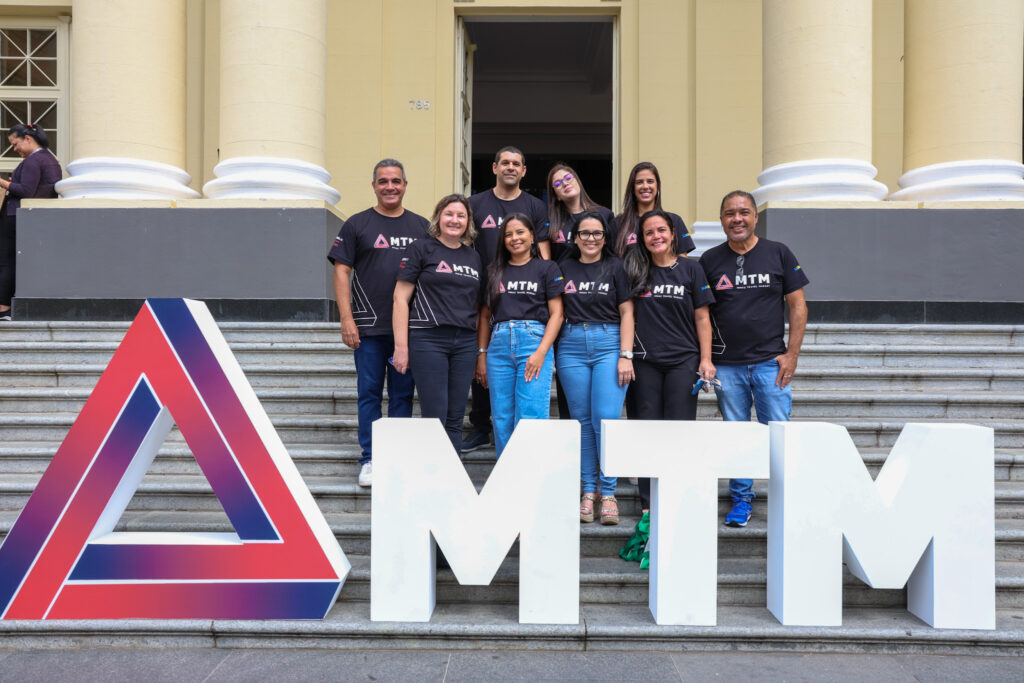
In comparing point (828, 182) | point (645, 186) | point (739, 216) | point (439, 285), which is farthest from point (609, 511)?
point (828, 182)

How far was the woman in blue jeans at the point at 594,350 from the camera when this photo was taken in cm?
406

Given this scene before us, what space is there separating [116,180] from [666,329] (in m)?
5.04

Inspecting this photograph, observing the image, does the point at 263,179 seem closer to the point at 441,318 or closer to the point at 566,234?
the point at 566,234

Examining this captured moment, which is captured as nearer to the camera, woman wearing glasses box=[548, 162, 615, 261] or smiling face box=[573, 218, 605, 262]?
smiling face box=[573, 218, 605, 262]

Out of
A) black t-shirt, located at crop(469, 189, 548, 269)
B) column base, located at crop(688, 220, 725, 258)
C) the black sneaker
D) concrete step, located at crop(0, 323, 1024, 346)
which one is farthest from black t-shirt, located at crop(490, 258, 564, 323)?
column base, located at crop(688, 220, 725, 258)

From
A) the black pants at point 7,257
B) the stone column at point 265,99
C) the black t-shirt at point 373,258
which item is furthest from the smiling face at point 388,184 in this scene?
the black pants at point 7,257

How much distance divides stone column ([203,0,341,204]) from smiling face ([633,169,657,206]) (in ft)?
11.2

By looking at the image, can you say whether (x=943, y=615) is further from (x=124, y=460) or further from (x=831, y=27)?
(x=831, y=27)

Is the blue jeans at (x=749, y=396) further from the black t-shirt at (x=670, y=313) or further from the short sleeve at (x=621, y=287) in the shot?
the short sleeve at (x=621, y=287)

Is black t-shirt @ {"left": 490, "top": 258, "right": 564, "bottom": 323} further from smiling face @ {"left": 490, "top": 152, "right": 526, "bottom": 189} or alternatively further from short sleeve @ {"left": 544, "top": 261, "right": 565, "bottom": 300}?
smiling face @ {"left": 490, "top": 152, "right": 526, "bottom": 189}

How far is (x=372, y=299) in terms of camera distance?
447 cm

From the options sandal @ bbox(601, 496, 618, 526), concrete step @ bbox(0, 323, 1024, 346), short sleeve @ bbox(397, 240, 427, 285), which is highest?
short sleeve @ bbox(397, 240, 427, 285)

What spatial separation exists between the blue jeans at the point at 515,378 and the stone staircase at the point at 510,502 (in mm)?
642

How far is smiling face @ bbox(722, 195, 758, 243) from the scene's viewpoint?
4.23 meters
